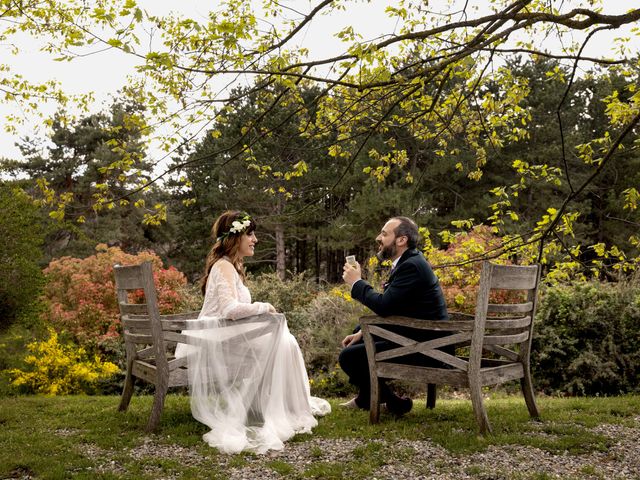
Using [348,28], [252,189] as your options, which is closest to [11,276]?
[348,28]

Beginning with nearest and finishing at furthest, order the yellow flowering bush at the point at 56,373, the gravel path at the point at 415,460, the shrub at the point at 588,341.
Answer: the gravel path at the point at 415,460
the shrub at the point at 588,341
the yellow flowering bush at the point at 56,373

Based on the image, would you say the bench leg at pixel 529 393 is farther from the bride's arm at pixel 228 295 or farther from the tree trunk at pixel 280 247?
the tree trunk at pixel 280 247

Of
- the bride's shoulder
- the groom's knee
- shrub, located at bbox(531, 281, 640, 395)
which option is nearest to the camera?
the bride's shoulder

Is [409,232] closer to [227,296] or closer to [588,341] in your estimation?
[227,296]

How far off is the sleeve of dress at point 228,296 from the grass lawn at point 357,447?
0.97m

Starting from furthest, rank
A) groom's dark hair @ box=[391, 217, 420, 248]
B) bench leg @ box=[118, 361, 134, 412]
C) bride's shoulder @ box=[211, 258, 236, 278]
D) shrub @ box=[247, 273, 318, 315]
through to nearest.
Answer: shrub @ box=[247, 273, 318, 315]
bench leg @ box=[118, 361, 134, 412]
bride's shoulder @ box=[211, 258, 236, 278]
groom's dark hair @ box=[391, 217, 420, 248]

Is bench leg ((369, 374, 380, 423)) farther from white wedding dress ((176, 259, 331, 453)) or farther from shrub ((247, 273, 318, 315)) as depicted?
shrub ((247, 273, 318, 315))

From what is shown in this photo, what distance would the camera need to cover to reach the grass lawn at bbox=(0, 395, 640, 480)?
12.4ft

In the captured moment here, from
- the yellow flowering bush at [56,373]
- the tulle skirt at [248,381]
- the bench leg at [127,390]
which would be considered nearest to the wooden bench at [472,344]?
the tulle skirt at [248,381]

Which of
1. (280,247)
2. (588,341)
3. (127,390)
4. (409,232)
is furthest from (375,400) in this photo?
(280,247)

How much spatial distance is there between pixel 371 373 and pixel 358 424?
0.44 meters

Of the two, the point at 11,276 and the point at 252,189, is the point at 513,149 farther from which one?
the point at 11,276

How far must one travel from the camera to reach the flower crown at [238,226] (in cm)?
523

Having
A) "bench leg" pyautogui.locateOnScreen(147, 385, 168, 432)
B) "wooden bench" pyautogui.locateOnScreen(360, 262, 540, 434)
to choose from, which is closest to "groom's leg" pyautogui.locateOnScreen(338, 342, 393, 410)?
"wooden bench" pyautogui.locateOnScreen(360, 262, 540, 434)
